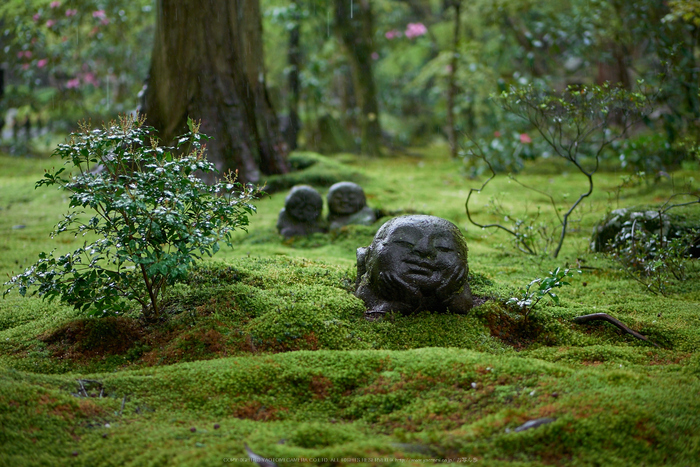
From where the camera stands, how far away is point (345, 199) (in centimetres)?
656

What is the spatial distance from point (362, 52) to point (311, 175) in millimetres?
4825

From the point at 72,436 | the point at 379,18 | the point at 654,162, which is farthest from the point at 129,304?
the point at 379,18

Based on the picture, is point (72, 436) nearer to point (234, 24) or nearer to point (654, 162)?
point (234, 24)

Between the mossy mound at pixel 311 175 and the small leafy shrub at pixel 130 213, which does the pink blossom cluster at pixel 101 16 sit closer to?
the mossy mound at pixel 311 175

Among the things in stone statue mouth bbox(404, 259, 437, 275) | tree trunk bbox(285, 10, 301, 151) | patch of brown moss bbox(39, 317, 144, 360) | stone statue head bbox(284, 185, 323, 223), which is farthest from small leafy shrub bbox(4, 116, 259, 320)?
tree trunk bbox(285, 10, 301, 151)

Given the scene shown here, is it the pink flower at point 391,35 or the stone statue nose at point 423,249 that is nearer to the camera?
the stone statue nose at point 423,249

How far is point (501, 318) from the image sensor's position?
12.6 ft

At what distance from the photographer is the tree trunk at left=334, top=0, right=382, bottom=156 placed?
12.5 meters

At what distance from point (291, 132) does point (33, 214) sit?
6.35 m

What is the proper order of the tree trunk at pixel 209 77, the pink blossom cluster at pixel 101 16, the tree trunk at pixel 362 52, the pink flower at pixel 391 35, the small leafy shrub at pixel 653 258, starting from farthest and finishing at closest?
the pink flower at pixel 391 35
the tree trunk at pixel 362 52
the pink blossom cluster at pixel 101 16
the tree trunk at pixel 209 77
the small leafy shrub at pixel 653 258

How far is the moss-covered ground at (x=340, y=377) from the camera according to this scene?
238cm

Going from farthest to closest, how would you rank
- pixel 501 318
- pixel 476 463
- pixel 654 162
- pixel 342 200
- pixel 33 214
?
pixel 654 162 → pixel 33 214 → pixel 342 200 → pixel 501 318 → pixel 476 463

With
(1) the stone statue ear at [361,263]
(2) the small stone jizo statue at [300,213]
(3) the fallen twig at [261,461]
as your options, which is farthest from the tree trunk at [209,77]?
(3) the fallen twig at [261,461]

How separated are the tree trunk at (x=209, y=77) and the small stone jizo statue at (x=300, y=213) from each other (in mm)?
1815
